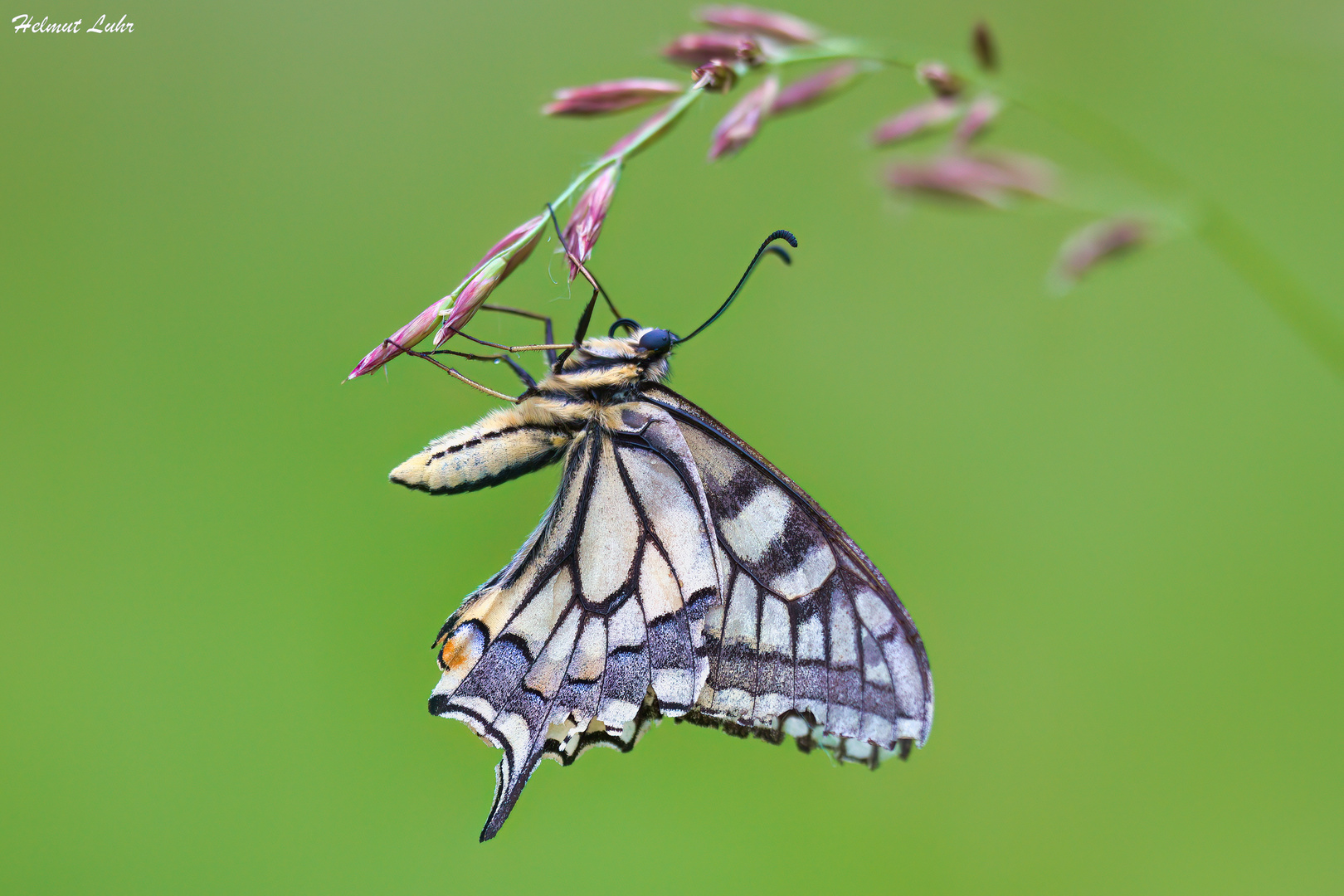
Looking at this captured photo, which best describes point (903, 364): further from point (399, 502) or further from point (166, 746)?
→ point (166, 746)

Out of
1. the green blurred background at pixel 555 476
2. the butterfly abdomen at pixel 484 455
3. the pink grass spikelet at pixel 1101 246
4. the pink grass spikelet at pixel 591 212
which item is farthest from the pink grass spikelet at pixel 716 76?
the green blurred background at pixel 555 476

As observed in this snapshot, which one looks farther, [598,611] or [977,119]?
[598,611]

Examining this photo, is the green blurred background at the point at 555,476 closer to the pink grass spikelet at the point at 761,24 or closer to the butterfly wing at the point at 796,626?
the butterfly wing at the point at 796,626

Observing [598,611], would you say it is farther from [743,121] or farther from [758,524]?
[743,121]

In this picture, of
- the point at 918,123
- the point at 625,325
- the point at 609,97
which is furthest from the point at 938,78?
the point at 625,325

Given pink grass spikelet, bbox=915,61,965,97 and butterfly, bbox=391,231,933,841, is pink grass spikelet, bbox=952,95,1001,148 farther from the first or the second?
butterfly, bbox=391,231,933,841

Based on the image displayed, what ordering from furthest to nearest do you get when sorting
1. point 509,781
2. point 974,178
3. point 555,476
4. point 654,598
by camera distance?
point 555,476
point 654,598
point 509,781
point 974,178
